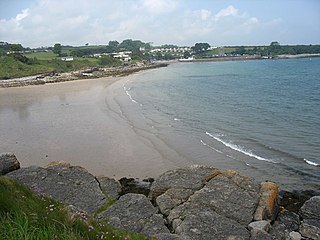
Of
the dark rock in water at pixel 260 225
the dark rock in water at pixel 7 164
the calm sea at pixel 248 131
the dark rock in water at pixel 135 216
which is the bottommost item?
the calm sea at pixel 248 131

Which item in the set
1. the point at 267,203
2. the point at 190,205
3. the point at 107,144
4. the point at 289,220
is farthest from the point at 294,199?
the point at 107,144

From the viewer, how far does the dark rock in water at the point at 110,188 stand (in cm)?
A: 1390

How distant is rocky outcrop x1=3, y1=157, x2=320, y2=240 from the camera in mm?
11102

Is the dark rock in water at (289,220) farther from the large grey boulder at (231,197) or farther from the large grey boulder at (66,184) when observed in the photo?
the large grey boulder at (66,184)

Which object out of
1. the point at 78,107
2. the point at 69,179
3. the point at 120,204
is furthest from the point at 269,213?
the point at 78,107

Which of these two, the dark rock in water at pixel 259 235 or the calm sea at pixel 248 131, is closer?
the dark rock in water at pixel 259 235

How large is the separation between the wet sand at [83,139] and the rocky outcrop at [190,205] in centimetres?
426

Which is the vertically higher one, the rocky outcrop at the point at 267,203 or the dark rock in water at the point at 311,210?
the rocky outcrop at the point at 267,203

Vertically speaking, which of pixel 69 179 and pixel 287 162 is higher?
pixel 69 179

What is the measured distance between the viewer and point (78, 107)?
41438 millimetres

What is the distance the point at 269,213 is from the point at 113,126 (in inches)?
805

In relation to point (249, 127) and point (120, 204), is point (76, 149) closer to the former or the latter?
point (120, 204)

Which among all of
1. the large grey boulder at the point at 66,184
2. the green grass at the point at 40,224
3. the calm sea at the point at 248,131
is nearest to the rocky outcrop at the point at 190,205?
the large grey boulder at the point at 66,184

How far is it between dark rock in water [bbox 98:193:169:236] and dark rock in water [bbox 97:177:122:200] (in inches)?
28.4
